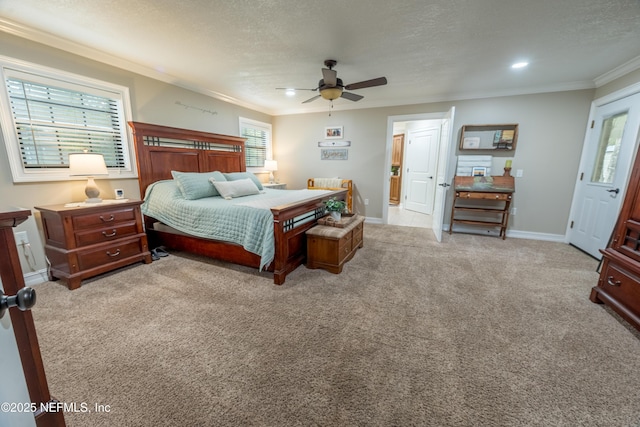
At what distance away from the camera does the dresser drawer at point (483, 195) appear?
154 inches

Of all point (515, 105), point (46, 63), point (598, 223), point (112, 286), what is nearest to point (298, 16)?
point (46, 63)

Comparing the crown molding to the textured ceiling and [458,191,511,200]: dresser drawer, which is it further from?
[458,191,511,200]: dresser drawer

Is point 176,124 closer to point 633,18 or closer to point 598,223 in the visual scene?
point 633,18

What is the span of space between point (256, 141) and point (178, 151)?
2028 millimetres

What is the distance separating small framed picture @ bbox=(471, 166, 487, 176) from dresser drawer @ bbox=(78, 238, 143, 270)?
200 inches

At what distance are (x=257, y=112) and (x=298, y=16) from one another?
11.4 ft

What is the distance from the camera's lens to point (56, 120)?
8.38 feet

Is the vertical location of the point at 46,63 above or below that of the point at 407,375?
above

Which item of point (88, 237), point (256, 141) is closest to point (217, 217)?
point (88, 237)

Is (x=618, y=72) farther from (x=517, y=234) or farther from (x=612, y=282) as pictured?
(x=612, y=282)

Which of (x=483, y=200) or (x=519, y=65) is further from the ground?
(x=519, y=65)

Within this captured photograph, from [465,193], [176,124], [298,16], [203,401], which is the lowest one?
[203,401]

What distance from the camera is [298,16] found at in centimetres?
204

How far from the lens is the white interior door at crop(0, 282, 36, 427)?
62cm
